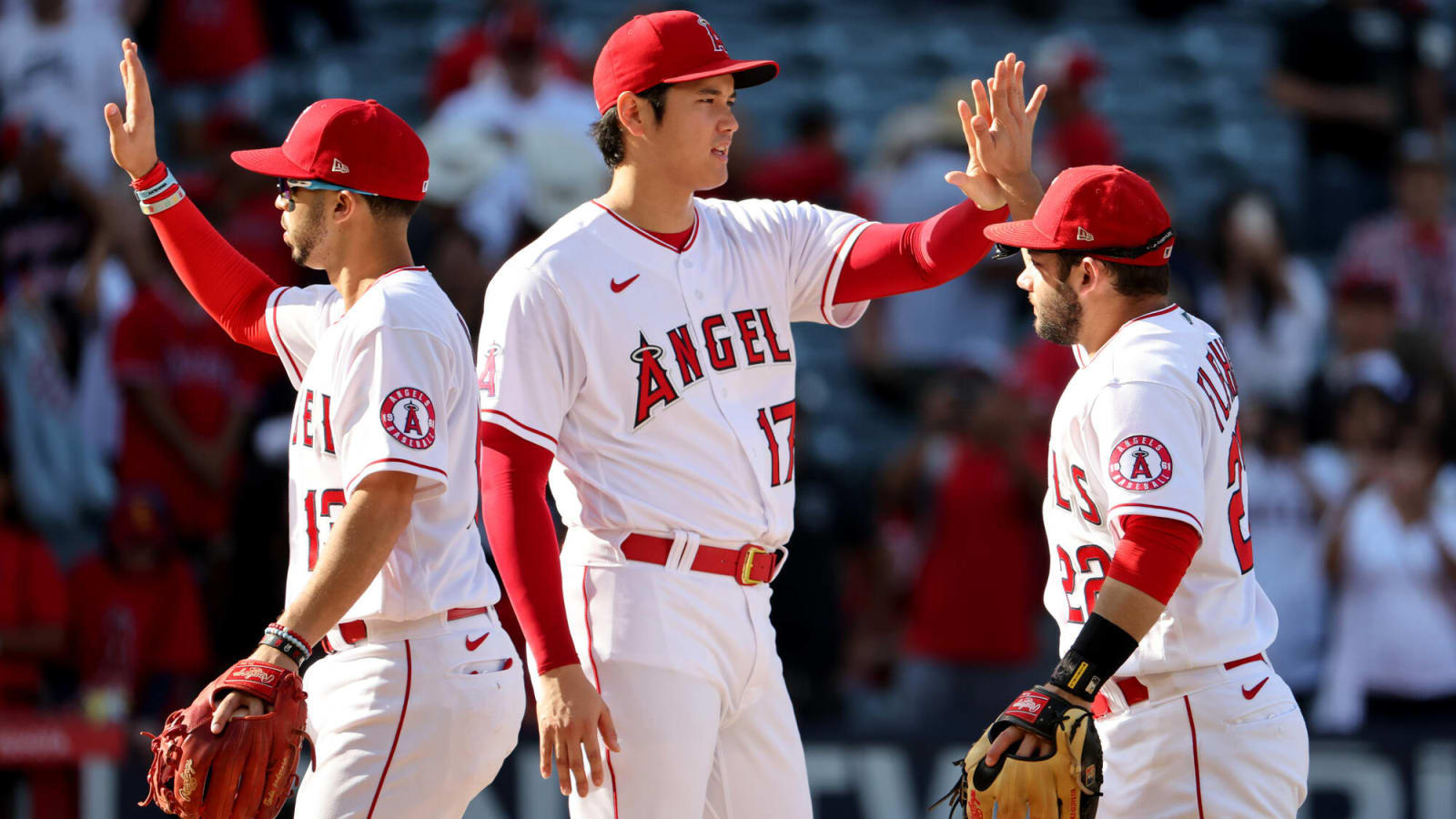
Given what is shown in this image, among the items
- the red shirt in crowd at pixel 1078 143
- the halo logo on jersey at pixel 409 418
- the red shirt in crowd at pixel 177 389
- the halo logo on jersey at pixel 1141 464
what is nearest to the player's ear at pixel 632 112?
the halo logo on jersey at pixel 409 418

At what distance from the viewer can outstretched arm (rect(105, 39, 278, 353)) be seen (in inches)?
168

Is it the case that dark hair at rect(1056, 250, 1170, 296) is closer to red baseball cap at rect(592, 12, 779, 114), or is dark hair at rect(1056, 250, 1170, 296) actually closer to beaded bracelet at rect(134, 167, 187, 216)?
red baseball cap at rect(592, 12, 779, 114)

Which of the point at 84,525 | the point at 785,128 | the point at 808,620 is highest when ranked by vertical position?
the point at 785,128

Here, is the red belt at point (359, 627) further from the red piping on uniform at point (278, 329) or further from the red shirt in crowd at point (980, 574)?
the red shirt in crowd at point (980, 574)

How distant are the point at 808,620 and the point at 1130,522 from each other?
4.22m

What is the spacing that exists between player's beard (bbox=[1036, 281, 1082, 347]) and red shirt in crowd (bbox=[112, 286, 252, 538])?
205 inches

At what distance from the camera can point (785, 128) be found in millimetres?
11492

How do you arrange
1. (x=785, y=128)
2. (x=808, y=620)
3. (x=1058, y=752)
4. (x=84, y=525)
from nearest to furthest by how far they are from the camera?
(x=1058, y=752)
(x=808, y=620)
(x=84, y=525)
(x=785, y=128)

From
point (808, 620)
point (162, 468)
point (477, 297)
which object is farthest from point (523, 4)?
point (808, 620)

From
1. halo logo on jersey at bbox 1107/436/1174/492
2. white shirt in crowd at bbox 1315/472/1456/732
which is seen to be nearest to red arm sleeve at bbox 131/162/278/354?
halo logo on jersey at bbox 1107/436/1174/492

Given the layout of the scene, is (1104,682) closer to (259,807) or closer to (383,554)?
(383,554)

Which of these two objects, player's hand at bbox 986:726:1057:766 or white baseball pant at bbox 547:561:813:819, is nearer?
player's hand at bbox 986:726:1057:766

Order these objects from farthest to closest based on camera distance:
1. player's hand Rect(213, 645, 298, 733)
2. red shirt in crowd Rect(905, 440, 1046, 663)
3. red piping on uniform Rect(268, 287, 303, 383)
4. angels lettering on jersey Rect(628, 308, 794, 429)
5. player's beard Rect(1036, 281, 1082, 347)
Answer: red shirt in crowd Rect(905, 440, 1046, 663)
red piping on uniform Rect(268, 287, 303, 383)
angels lettering on jersey Rect(628, 308, 794, 429)
player's beard Rect(1036, 281, 1082, 347)
player's hand Rect(213, 645, 298, 733)

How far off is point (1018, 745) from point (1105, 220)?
111cm
